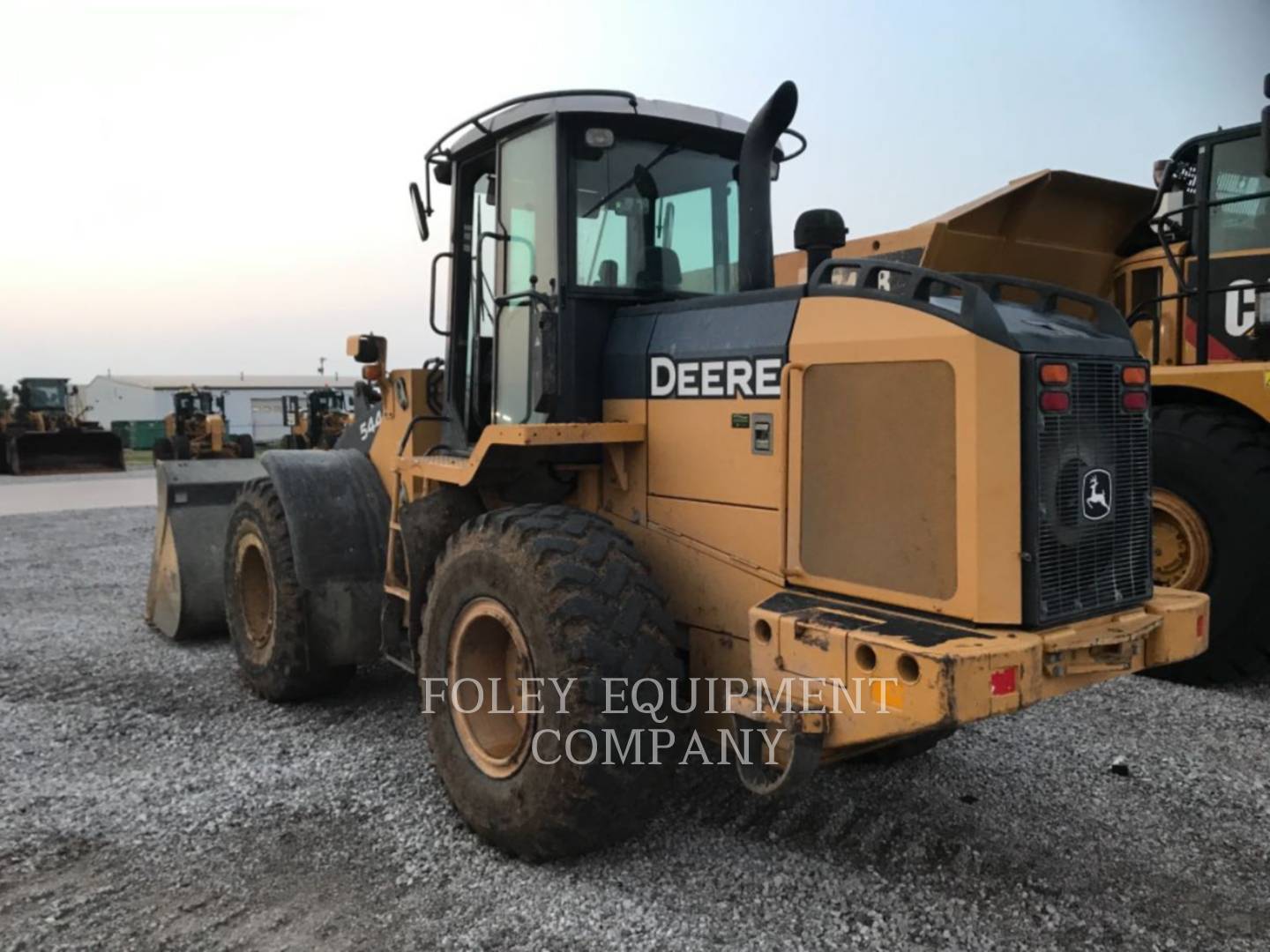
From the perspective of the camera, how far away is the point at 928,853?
3.63 metres

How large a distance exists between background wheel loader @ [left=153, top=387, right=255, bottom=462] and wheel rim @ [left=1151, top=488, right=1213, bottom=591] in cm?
2294

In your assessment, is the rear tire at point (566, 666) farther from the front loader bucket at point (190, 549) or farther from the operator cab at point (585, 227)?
the front loader bucket at point (190, 549)

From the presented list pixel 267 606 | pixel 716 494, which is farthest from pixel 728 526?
pixel 267 606

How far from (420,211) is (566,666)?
2620mm

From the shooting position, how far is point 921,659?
2.78 meters

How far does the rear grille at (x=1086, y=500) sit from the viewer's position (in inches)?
119

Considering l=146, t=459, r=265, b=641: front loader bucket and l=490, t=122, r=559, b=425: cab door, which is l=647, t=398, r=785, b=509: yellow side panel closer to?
l=490, t=122, r=559, b=425: cab door

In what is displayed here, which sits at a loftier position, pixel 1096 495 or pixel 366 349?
pixel 366 349

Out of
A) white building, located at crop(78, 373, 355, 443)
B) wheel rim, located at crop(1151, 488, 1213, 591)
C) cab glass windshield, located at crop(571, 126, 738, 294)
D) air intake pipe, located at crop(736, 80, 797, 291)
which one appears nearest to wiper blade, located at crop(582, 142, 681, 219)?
cab glass windshield, located at crop(571, 126, 738, 294)

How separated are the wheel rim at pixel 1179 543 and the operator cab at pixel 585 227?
316 centimetres

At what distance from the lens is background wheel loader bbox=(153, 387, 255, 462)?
25719 mm

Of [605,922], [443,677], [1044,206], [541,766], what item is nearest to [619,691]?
[541,766]

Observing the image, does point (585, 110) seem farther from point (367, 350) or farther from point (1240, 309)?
point (1240, 309)

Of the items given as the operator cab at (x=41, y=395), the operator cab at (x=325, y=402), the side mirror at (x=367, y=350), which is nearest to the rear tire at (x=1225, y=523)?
the side mirror at (x=367, y=350)
